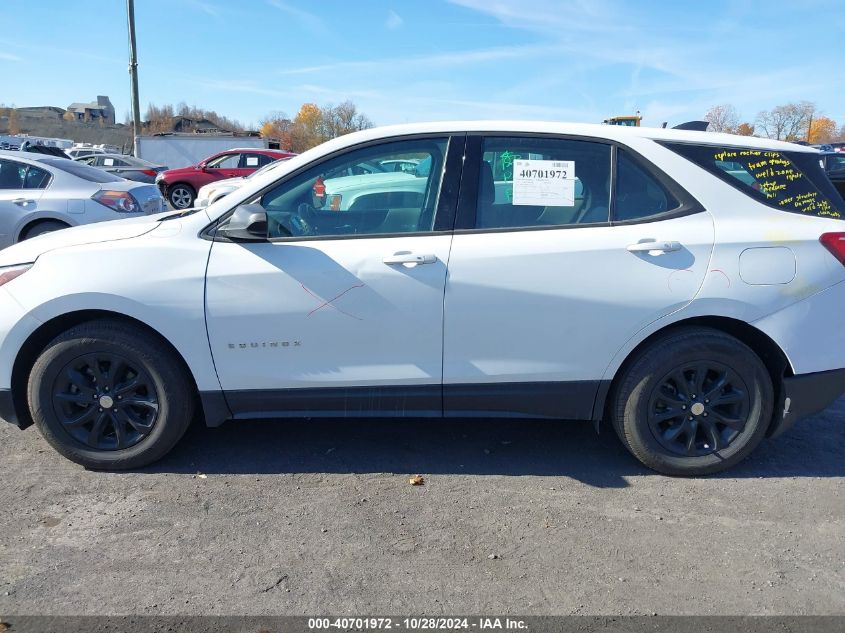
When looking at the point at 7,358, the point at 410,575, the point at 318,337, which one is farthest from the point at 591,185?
the point at 7,358

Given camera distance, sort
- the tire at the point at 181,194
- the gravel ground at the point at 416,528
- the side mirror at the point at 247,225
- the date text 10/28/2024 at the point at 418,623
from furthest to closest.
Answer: the tire at the point at 181,194, the side mirror at the point at 247,225, the gravel ground at the point at 416,528, the date text 10/28/2024 at the point at 418,623

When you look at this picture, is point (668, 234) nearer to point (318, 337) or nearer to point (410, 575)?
point (318, 337)

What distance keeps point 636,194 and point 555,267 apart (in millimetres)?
608

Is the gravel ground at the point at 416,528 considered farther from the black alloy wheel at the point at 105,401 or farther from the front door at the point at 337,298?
the front door at the point at 337,298

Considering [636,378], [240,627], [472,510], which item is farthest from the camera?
[636,378]

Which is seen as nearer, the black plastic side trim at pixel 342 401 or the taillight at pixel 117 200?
the black plastic side trim at pixel 342 401

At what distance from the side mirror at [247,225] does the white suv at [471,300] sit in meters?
0.01

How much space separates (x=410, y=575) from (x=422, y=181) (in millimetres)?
1971

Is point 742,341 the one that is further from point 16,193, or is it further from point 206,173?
point 206,173

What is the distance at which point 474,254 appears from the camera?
11.3 feet

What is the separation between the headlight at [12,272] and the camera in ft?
11.7

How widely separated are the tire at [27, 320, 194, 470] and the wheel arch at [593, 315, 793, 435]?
2.21 m

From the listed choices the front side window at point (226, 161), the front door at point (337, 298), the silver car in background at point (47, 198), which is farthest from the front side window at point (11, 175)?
the front side window at point (226, 161)

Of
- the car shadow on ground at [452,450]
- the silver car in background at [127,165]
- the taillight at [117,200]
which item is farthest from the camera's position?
the silver car in background at [127,165]
